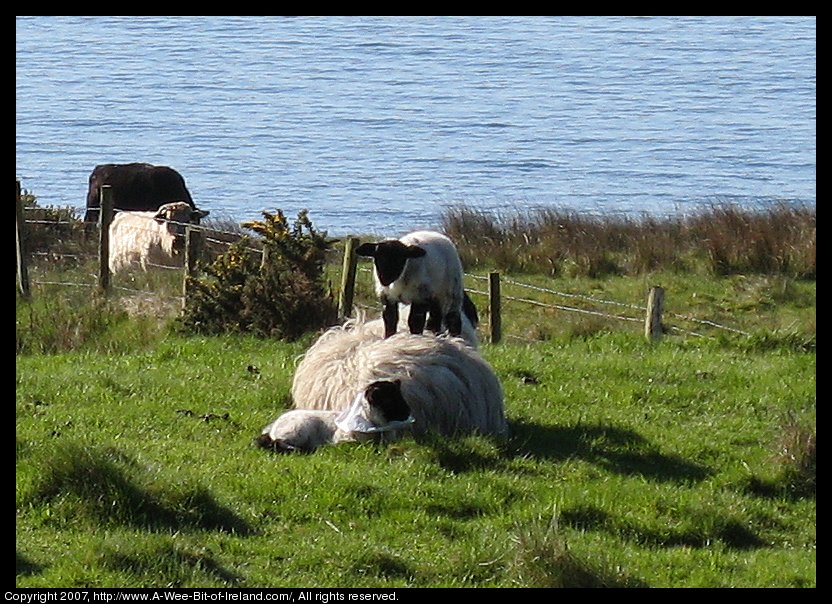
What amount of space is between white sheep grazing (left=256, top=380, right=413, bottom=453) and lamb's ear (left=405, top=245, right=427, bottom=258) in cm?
147

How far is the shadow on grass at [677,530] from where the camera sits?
934 centimetres

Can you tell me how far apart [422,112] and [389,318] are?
156ft

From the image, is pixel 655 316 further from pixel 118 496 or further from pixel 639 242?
pixel 118 496

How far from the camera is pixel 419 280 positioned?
1245 cm

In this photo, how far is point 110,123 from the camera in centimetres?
5600

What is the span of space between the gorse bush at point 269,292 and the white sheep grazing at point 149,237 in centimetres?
532

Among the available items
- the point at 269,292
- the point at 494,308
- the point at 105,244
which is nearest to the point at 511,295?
the point at 494,308

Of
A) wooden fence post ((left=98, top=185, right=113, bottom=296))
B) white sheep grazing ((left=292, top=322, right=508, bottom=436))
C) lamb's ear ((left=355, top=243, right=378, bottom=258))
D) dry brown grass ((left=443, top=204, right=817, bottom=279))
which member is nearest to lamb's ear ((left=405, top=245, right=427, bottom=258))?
lamb's ear ((left=355, top=243, right=378, bottom=258))

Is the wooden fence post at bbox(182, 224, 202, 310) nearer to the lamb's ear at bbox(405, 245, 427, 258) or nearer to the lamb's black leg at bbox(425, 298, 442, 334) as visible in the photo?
the lamb's black leg at bbox(425, 298, 442, 334)

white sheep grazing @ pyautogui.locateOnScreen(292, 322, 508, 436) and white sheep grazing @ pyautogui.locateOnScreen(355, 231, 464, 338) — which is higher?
white sheep grazing @ pyautogui.locateOnScreen(355, 231, 464, 338)

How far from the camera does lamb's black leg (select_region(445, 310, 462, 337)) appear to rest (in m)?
12.8

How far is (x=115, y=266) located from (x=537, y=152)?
28650 millimetres
